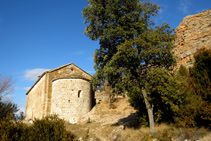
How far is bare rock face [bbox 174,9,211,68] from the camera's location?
58.4 ft

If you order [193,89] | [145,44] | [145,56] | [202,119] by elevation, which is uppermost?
[145,44]

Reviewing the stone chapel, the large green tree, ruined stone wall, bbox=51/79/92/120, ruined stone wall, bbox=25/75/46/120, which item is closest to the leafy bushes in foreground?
the large green tree

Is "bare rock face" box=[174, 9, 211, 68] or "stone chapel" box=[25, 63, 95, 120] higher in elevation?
"bare rock face" box=[174, 9, 211, 68]

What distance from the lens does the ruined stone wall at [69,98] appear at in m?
20.2

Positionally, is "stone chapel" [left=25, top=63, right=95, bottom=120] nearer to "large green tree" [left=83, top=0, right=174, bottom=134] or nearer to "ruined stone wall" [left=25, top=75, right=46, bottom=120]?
"ruined stone wall" [left=25, top=75, right=46, bottom=120]

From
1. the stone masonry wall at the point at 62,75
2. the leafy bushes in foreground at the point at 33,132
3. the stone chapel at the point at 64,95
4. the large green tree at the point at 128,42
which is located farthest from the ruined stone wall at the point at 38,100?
the leafy bushes in foreground at the point at 33,132

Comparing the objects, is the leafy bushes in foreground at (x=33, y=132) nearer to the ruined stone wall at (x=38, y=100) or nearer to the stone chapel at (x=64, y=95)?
the stone chapel at (x=64, y=95)

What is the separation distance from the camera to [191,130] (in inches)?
361

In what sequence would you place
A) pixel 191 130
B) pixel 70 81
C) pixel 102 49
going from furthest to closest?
pixel 70 81 → pixel 102 49 → pixel 191 130

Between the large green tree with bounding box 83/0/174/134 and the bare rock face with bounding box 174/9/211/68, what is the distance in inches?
293

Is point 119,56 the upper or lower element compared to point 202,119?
upper

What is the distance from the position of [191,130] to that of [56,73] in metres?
18.5

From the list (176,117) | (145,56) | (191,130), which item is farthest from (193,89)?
(145,56)

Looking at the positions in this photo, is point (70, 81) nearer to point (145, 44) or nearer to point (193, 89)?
point (145, 44)
